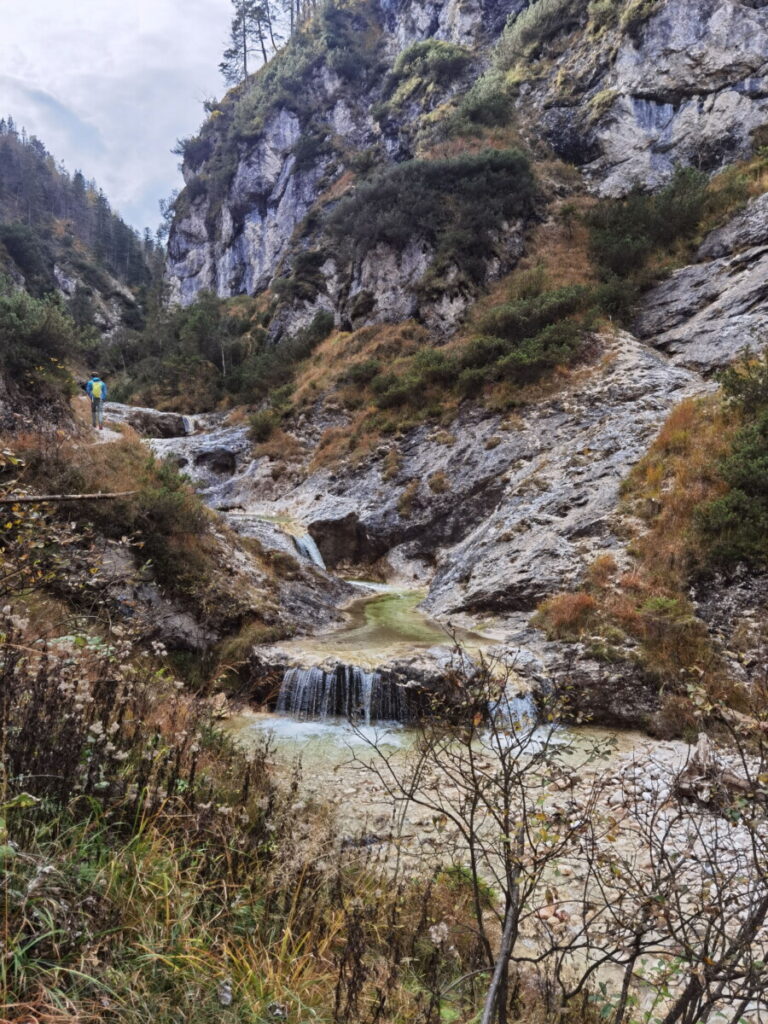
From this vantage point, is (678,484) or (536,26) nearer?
(678,484)

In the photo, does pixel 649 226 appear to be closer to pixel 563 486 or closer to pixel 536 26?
pixel 563 486

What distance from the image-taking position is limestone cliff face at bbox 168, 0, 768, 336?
24.6m

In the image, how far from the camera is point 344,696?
830 centimetres

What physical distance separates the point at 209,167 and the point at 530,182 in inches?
1812

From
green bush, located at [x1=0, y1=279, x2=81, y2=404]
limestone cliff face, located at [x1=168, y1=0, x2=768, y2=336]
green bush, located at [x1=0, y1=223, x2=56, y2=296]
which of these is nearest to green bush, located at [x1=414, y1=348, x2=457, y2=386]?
limestone cliff face, located at [x1=168, y1=0, x2=768, y2=336]

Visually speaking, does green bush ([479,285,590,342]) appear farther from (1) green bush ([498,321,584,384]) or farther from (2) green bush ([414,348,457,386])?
(2) green bush ([414,348,457,386])

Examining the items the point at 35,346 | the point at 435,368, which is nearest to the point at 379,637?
the point at 35,346

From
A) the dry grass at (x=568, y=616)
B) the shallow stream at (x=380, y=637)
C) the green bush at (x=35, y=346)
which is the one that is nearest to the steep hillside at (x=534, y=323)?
the dry grass at (x=568, y=616)

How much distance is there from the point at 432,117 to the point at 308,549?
114 feet

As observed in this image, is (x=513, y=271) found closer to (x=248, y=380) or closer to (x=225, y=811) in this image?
(x=248, y=380)

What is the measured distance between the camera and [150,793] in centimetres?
297

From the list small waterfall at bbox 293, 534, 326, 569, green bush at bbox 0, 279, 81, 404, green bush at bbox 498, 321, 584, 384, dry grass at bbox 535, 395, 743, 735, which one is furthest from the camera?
green bush at bbox 498, 321, 584, 384

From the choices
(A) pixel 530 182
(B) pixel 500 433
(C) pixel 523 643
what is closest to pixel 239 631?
(C) pixel 523 643

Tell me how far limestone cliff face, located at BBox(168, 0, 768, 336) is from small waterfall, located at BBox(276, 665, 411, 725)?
20.0 metres
